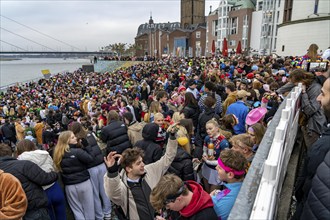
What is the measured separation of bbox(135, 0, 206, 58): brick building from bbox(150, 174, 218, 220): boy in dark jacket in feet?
235

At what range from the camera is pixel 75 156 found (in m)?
4.04

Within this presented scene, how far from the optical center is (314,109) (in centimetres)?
418

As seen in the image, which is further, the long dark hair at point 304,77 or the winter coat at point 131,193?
the long dark hair at point 304,77

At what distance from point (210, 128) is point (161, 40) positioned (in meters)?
90.0

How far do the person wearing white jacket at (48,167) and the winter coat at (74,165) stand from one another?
389mm

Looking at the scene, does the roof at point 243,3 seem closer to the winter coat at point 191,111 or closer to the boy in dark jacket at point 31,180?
the winter coat at point 191,111

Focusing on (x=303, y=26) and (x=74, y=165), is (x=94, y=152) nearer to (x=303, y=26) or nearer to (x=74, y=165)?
(x=74, y=165)

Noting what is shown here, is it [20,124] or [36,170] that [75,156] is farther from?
[20,124]

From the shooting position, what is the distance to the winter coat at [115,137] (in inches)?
188

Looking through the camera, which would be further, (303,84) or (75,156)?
(303,84)

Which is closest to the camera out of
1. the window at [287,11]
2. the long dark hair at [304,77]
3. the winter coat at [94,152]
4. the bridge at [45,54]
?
the winter coat at [94,152]

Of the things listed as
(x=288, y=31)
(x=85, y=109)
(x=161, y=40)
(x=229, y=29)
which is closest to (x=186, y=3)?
(x=161, y=40)

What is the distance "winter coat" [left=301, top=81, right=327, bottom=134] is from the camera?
410 cm

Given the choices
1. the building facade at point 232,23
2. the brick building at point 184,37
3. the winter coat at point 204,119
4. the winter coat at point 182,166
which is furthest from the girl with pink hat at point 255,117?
the brick building at point 184,37
